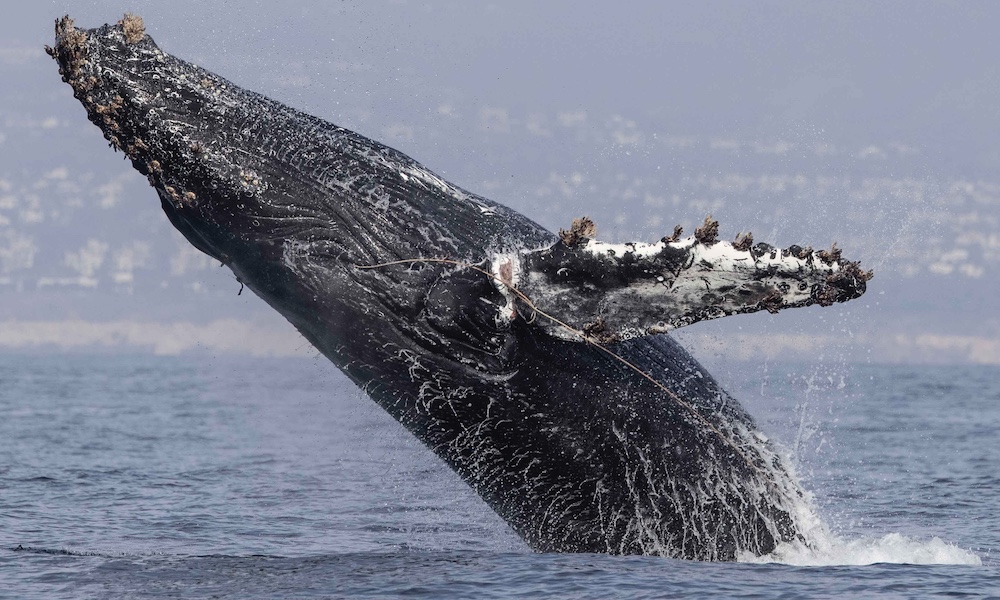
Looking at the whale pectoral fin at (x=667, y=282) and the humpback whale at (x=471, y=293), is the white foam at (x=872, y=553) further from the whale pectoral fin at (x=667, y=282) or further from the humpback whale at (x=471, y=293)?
the whale pectoral fin at (x=667, y=282)

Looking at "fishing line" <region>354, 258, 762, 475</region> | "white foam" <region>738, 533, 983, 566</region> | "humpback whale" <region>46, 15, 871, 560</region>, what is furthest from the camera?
"white foam" <region>738, 533, 983, 566</region>

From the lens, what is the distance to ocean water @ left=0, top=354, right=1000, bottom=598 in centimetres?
1011

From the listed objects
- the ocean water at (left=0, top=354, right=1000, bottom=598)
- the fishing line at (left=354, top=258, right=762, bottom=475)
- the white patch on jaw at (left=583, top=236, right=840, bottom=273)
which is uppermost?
the white patch on jaw at (left=583, top=236, right=840, bottom=273)

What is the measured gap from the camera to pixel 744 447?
36.5 feet

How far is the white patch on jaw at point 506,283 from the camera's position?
31.7ft

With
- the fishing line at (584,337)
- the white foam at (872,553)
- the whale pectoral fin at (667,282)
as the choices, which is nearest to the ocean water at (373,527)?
the white foam at (872,553)

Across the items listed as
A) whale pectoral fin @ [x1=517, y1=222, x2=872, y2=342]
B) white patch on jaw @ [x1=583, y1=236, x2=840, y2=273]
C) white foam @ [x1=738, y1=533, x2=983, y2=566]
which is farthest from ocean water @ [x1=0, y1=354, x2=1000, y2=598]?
white patch on jaw @ [x1=583, y1=236, x2=840, y2=273]

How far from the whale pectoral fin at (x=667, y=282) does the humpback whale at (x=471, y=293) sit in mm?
15

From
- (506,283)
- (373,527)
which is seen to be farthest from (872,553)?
(373,527)

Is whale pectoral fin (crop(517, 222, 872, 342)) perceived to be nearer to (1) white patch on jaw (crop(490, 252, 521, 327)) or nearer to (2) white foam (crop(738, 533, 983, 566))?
(1) white patch on jaw (crop(490, 252, 521, 327))

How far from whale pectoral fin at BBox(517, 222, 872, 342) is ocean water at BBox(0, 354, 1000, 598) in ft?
6.71

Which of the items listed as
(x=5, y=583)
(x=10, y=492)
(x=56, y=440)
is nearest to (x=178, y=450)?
(x=56, y=440)

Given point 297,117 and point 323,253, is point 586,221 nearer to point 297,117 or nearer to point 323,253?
point 323,253

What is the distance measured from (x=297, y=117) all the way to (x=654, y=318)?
356 centimetres
